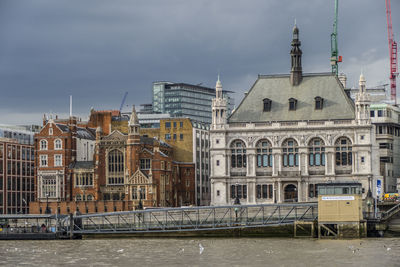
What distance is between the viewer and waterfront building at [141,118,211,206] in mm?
180500

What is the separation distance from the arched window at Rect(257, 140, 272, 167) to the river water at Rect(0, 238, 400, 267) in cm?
3797

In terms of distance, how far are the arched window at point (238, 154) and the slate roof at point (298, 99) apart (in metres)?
3.72

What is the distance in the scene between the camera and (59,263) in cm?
8888

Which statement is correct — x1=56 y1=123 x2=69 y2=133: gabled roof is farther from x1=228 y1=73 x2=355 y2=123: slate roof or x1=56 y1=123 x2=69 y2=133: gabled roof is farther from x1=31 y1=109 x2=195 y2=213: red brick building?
x1=228 y1=73 x2=355 y2=123: slate roof

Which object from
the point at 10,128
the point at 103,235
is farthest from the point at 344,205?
the point at 10,128

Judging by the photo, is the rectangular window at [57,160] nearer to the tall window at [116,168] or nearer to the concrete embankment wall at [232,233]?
the tall window at [116,168]

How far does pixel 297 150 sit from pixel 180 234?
3495 centimetres

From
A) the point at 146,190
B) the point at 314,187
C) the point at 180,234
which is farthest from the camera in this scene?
the point at 146,190

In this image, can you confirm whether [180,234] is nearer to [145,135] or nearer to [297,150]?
[297,150]

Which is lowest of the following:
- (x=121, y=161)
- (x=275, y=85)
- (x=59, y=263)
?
(x=59, y=263)

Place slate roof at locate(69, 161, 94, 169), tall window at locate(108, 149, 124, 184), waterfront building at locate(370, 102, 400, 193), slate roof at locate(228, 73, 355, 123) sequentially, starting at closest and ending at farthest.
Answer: slate roof at locate(228, 73, 355, 123), tall window at locate(108, 149, 124, 184), slate roof at locate(69, 161, 94, 169), waterfront building at locate(370, 102, 400, 193)

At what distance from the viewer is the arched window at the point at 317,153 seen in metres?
152

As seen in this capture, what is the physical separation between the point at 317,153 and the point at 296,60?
53.5ft

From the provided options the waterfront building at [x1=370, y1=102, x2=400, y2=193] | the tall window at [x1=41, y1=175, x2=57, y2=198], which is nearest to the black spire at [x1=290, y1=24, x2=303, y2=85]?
the waterfront building at [x1=370, y1=102, x2=400, y2=193]
